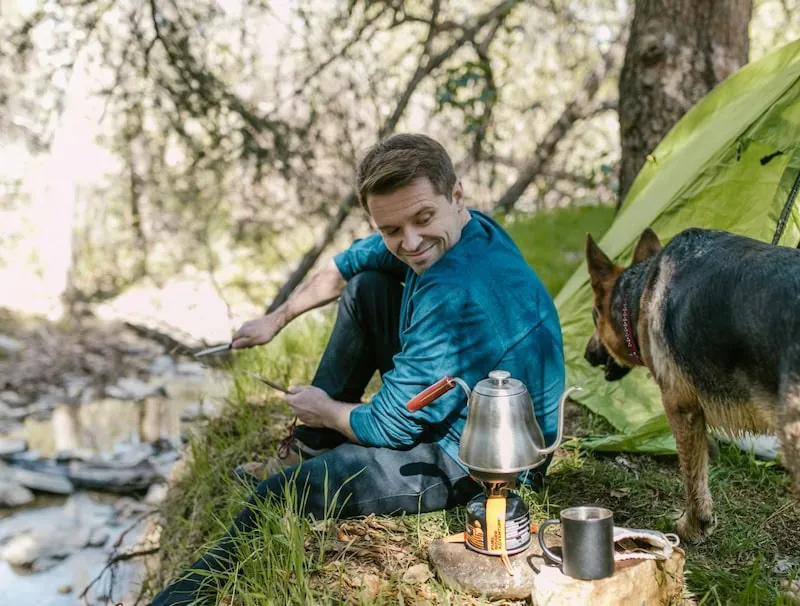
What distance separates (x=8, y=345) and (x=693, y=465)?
322 inches

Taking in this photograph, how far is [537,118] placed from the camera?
10.9 meters

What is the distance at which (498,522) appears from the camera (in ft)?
7.68

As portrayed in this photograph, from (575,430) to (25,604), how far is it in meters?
3.22

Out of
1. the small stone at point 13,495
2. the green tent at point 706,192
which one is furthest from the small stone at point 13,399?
the green tent at point 706,192

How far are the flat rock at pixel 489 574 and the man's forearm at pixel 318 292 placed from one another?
58.9 inches

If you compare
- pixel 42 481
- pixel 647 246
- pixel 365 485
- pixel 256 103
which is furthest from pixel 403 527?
pixel 256 103

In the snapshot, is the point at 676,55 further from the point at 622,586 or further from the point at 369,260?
the point at 622,586

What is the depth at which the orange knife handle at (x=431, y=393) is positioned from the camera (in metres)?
2.32

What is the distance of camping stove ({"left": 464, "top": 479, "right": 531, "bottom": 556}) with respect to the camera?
234 centimetres

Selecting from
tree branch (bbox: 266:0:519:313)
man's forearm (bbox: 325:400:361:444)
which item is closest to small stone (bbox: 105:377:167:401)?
tree branch (bbox: 266:0:519:313)

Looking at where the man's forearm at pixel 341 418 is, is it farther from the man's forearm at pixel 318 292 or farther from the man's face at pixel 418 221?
the man's forearm at pixel 318 292

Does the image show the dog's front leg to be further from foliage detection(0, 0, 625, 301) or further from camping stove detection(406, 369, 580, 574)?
foliage detection(0, 0, 625, 301)

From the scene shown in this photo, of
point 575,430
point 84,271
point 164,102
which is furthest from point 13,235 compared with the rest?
point 575,430

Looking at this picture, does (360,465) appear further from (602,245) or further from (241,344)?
(602,245)
